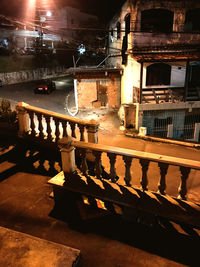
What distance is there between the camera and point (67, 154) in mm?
4523

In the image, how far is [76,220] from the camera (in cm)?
430

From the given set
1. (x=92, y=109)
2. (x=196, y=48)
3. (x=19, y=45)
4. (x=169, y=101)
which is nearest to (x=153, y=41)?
(x=196, y=48)

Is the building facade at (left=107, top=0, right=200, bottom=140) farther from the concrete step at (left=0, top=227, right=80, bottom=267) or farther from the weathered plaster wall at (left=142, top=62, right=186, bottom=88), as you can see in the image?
the concrete step at (left=0, top=227, right=80, bottom=267)

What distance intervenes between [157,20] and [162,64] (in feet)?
11.3

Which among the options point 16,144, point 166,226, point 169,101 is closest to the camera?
point 166,226

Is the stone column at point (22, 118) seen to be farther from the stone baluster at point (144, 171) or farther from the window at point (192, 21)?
the window at point (192, 21)

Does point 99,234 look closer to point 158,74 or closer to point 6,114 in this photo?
point 6,114

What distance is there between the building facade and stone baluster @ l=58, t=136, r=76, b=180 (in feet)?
35.9

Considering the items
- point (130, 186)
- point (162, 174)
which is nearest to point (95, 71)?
point (130, 186)

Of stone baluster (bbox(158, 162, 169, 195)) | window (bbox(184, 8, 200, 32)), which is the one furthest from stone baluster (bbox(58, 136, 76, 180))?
window (bbox(184, 8, 200, 32))

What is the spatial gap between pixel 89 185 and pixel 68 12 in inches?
1943

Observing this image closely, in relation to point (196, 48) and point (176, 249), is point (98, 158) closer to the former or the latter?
point (176, 249)

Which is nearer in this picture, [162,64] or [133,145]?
[133,145]

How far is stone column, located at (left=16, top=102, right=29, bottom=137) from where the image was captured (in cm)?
680
